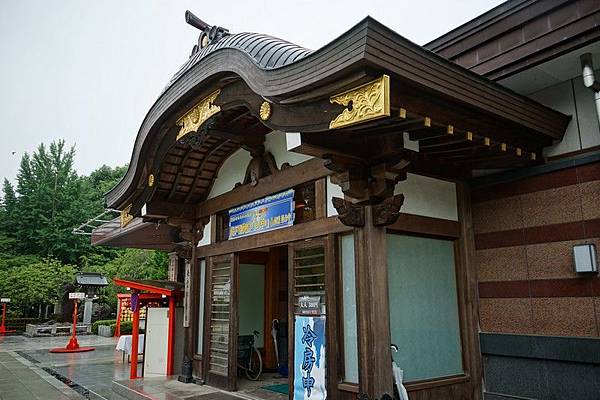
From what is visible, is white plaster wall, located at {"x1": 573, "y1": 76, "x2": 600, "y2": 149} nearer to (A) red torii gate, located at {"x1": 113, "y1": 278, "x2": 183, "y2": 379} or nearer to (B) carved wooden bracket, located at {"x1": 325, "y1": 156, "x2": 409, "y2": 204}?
(B) carved wooden bracket, located at {"x1": 325, "y1": 156, "x2": 409, "y2": 204}

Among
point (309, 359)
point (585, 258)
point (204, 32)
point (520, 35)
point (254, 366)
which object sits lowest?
point (254, 366)

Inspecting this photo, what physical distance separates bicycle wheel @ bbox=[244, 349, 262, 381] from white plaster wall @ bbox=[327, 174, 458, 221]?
13.1ft

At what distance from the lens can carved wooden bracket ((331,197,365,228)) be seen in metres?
4.65

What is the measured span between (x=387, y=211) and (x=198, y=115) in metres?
2.44

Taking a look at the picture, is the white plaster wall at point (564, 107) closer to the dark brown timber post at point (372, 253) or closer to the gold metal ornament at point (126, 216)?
the dark brown timber post at point (372, 253)

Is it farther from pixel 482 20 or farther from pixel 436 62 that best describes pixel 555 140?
pixel 436 62

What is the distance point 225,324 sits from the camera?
6.89m

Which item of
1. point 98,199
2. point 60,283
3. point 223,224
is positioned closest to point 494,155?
point 223,224

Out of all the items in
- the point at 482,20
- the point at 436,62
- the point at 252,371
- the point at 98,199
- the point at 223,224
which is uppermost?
the point at 98,199

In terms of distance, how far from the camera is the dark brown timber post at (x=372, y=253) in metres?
4.36

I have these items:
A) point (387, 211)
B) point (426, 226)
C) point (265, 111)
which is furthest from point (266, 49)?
point (426, 226)

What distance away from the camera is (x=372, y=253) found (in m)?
4.52

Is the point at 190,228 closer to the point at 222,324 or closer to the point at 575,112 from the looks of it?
the point at 222,324

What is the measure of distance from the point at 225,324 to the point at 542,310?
4257 millimetres
